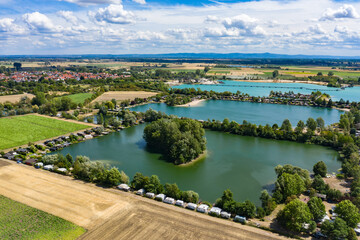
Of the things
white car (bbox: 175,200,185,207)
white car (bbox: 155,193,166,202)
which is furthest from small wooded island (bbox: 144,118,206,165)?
white car (bbox: 175,200,185,207)

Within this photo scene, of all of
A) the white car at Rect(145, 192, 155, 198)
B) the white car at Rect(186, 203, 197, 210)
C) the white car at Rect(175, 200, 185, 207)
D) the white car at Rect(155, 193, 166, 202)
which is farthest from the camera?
the white car at Rect(145, 192, 155, 198)

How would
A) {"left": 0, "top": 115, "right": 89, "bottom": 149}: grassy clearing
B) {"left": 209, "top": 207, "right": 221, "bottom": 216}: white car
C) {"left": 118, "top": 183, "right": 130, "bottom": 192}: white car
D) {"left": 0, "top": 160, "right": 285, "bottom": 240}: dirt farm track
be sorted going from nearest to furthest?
{"left": 0, "top": 160, "right": 285, "bottom": 240}: dirt farm track → {"left": 209, "top": 207, "right": 221, "bottom": 216}: white car → {"left": 118, "top": 183, "right": 130, "bottom": 192}: white car → {"left": 0, "top": 115, "right": 89, "bottom": 149}: grassy clearing

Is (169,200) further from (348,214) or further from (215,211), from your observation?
(348,214)

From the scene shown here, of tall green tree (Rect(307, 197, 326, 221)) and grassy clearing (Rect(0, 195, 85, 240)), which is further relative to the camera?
tall green tree (Rect(307, 197, 326, 221))

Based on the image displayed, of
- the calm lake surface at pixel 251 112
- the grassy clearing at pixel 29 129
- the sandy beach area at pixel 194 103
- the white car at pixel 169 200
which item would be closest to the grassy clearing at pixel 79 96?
the calm lake surface at pixel 251 112

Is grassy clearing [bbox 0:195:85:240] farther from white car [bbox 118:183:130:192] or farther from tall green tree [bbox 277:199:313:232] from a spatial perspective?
tall green tree [bbox 277:199:313:232]

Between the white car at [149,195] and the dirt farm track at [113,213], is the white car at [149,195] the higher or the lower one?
the higher one

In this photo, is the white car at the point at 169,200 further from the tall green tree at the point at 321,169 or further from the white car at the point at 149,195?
the tall green tree at the point at 321,169
